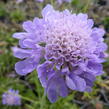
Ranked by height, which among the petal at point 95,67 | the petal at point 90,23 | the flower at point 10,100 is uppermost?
the petal at point 90,23

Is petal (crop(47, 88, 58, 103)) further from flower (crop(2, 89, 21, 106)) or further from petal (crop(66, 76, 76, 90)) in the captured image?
flower (crop(2, 89, 21, 106))

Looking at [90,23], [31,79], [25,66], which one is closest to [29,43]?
[25,66]

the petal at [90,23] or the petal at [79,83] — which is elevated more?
the petal at [90,23]

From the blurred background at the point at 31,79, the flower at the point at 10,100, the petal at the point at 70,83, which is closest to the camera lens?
the petal at the point at 70,83

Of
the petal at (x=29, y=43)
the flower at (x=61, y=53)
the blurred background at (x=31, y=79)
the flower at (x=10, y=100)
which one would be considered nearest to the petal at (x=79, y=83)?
the flower at (x=61, y=53)

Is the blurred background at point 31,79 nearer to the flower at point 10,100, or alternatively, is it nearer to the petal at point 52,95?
the flower at point 10,100

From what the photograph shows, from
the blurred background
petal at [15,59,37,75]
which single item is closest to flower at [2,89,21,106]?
the blurred background

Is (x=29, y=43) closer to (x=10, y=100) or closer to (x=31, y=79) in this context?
(x=31, y=79)

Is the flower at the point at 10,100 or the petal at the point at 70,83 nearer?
the petal at the point at 70,83

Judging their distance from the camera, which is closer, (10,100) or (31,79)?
(31,79)
